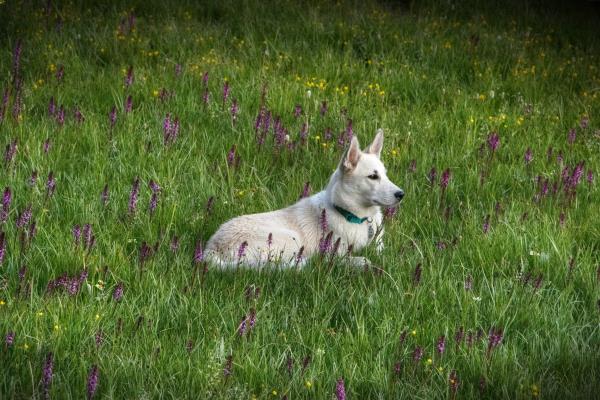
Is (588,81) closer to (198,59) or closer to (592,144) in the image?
(592,144)

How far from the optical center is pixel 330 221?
6984 mm

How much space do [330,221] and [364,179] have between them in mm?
428

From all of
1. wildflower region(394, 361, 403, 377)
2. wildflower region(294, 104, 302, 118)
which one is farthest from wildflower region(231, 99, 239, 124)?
wildflower region(394, 361, 403, 377)

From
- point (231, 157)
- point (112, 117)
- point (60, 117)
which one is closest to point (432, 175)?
point (231, 157)

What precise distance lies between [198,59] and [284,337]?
18.4 ft

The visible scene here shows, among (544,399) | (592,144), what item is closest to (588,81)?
(592,144)

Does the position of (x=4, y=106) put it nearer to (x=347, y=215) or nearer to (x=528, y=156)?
(x=347, y=215)

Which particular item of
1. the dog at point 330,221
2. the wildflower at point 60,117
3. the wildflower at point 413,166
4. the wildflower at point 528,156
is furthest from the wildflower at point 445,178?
the wildflower at point 60,117

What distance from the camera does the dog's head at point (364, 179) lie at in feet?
22.2

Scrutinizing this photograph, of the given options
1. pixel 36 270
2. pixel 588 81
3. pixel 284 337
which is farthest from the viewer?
pixel 588 81

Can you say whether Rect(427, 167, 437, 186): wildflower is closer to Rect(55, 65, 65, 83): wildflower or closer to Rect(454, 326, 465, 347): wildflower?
Rect(454, 326, 465, 347): wildflower

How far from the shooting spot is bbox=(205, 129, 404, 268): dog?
620 cm

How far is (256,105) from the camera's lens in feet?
29.7

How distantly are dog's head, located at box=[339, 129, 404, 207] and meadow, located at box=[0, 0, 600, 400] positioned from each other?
266 mm
